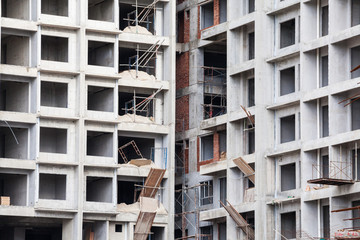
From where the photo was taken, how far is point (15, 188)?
274 feet

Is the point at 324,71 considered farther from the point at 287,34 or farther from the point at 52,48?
the point at 52,48

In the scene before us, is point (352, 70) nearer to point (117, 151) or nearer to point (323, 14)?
point (323, 14)

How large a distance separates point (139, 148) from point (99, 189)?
209 inches

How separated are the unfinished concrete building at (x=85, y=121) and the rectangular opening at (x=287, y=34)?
36.3ft

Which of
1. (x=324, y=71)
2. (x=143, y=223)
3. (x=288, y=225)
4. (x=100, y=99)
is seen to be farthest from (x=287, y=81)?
(x=100, y=99)

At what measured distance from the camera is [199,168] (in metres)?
87.5

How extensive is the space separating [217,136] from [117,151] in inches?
267

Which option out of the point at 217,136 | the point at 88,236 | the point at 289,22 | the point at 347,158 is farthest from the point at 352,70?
the point at 88,236

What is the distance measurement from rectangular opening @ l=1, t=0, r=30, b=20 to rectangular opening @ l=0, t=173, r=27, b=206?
10484mm

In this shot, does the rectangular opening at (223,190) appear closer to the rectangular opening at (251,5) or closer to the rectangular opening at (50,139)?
the rectangular opening at (50,139)

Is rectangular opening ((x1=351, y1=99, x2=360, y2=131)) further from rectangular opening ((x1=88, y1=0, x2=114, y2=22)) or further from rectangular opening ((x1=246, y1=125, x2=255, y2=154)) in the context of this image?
rectangular opening ((x1=88, y1=0, x2=114, y2=22))

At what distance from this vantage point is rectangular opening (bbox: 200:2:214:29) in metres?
89.6

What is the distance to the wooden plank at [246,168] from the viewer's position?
79.5 meters

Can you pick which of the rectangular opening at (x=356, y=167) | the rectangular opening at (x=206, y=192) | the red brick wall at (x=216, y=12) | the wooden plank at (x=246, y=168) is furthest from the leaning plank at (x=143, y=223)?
the rectangular opening at (x=356, y=167)
